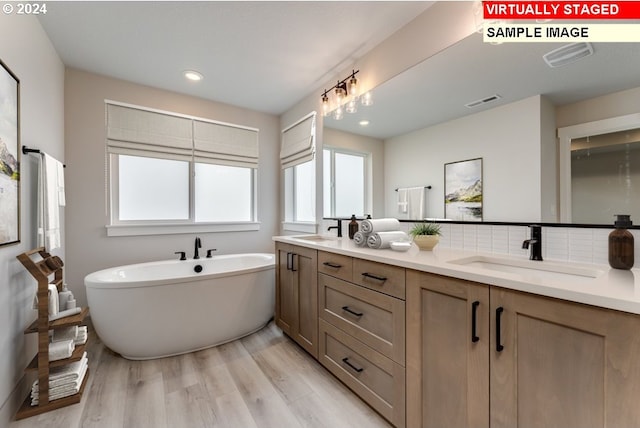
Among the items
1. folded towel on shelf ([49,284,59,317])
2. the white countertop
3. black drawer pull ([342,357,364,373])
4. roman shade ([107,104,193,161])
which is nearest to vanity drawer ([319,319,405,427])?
black drawer pull ([342,357,364,373])

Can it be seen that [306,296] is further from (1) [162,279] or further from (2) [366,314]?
(1) [162,279]

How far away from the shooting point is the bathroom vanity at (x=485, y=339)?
73 centimetres

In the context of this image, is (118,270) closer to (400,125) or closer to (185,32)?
(185,32)

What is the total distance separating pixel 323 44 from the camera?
6.86ft

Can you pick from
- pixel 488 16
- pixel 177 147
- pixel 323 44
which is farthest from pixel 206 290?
pixel 488 16

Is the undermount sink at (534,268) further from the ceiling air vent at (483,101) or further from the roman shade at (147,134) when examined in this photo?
the roman shade at (147,134)

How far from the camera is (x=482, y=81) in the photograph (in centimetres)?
151

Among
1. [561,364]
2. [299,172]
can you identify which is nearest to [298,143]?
[299,172]

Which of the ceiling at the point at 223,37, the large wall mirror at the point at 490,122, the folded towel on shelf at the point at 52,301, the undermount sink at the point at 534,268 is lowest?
the folded towel on shelf at the point at 52,301

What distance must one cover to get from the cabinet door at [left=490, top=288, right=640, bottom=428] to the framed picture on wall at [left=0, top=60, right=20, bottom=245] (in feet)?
7.82

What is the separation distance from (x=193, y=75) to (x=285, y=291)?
7.38 ft

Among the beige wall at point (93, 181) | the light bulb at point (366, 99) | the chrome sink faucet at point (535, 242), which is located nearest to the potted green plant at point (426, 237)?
the chrome sink faucet at point (535, 242)

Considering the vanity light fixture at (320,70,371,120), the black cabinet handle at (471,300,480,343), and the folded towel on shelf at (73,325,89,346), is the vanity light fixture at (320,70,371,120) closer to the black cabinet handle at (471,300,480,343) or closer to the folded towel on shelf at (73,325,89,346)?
the black cabinet handle at (471,300,480,343)

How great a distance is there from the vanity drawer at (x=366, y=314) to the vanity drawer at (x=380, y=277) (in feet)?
0.11
